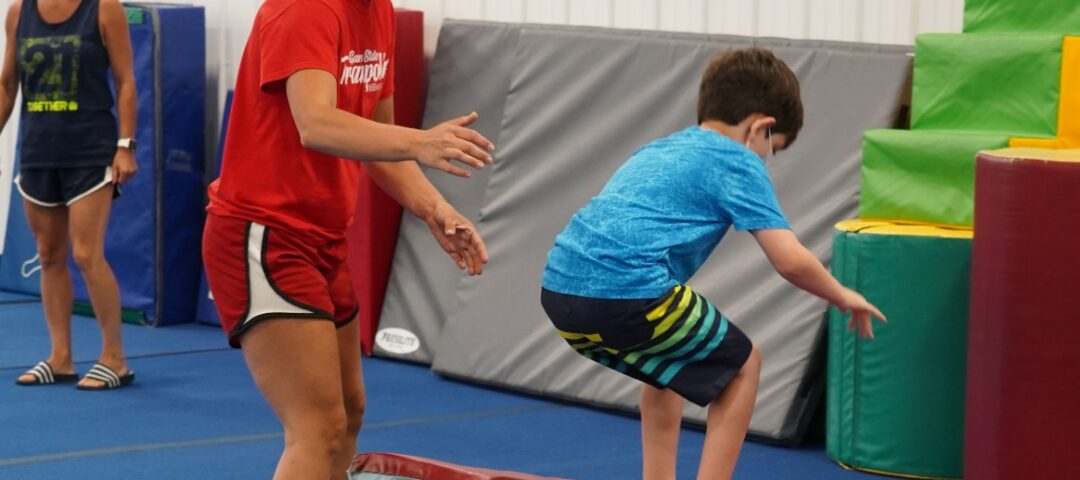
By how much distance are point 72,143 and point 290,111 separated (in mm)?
3220

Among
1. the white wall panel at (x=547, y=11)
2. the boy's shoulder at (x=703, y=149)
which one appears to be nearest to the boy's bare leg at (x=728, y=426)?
the boy's shoulder at (x=703, y=149)

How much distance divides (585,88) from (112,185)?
184 centimetres

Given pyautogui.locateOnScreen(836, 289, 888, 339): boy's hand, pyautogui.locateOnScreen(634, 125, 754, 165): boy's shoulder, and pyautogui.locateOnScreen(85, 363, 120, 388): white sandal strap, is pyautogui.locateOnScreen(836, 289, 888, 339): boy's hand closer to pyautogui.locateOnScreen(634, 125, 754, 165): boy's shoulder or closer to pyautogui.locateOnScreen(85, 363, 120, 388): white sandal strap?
pyautogui.locateOnScreen(634, 125, 754, 165): boy's shoulder

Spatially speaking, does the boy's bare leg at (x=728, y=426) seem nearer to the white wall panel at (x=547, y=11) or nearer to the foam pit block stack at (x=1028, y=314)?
the foam pit block stack at (x=1028, y=314)

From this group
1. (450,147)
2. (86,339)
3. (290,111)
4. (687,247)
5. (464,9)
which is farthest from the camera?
(86,339)

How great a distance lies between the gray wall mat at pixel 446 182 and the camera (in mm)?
6844

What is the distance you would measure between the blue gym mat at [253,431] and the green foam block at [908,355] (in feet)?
0.54

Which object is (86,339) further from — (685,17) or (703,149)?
(703,149)

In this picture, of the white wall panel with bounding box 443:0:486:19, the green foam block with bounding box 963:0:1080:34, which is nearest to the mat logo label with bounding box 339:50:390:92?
the green foam block with bounding box 963:0:1080:34

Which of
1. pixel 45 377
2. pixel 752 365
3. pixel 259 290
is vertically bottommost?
pixel 45 377

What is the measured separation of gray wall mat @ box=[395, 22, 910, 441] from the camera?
5.61 meters

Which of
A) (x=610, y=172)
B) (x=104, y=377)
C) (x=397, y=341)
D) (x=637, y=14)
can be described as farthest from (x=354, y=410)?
(x=637, y=14)

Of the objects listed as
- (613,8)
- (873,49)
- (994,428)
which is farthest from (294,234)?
(613,8)

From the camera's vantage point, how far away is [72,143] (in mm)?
6215
